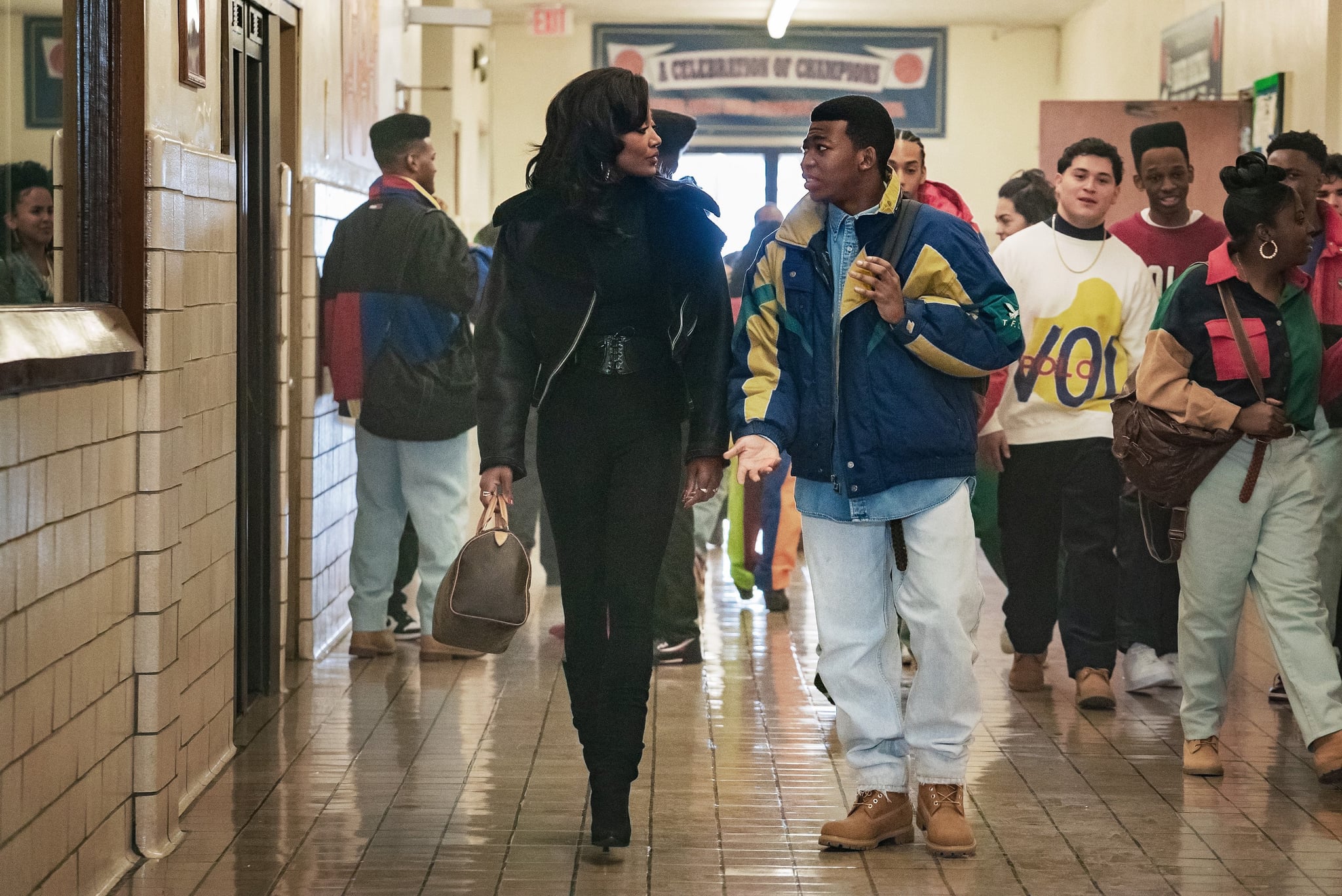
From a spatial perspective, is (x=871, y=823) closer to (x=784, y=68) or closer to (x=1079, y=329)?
(x=1079, y=329)

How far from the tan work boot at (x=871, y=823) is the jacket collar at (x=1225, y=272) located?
5.24ft

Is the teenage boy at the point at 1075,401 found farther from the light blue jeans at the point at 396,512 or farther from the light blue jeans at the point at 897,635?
the light blue jeans at the point at 396,512

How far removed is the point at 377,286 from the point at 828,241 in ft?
8.45

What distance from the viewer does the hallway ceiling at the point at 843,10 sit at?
16062 mm

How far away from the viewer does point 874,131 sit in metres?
3.56

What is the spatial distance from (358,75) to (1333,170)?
13.6ft

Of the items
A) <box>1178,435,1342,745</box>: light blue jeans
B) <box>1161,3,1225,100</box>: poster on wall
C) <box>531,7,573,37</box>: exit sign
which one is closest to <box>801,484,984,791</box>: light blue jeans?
<box>1178,435,1342,745</box>: light blue jeans

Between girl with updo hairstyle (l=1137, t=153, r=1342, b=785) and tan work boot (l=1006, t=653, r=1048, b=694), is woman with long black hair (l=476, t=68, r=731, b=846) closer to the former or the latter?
girl with updo hairstyle (l=1137, t=153, r=1342, b=785)

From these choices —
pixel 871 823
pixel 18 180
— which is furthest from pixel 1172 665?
pixel 18 180

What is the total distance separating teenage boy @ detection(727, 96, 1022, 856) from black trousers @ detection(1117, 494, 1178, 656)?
1.99m

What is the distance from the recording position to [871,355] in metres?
3.54

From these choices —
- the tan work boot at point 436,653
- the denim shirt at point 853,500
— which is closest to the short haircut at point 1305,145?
the denim shirt at point 853,500

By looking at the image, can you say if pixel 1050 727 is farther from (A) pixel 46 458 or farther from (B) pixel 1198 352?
(A) pixel 46 458

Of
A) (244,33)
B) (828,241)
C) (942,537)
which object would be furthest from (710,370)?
(244,33)
